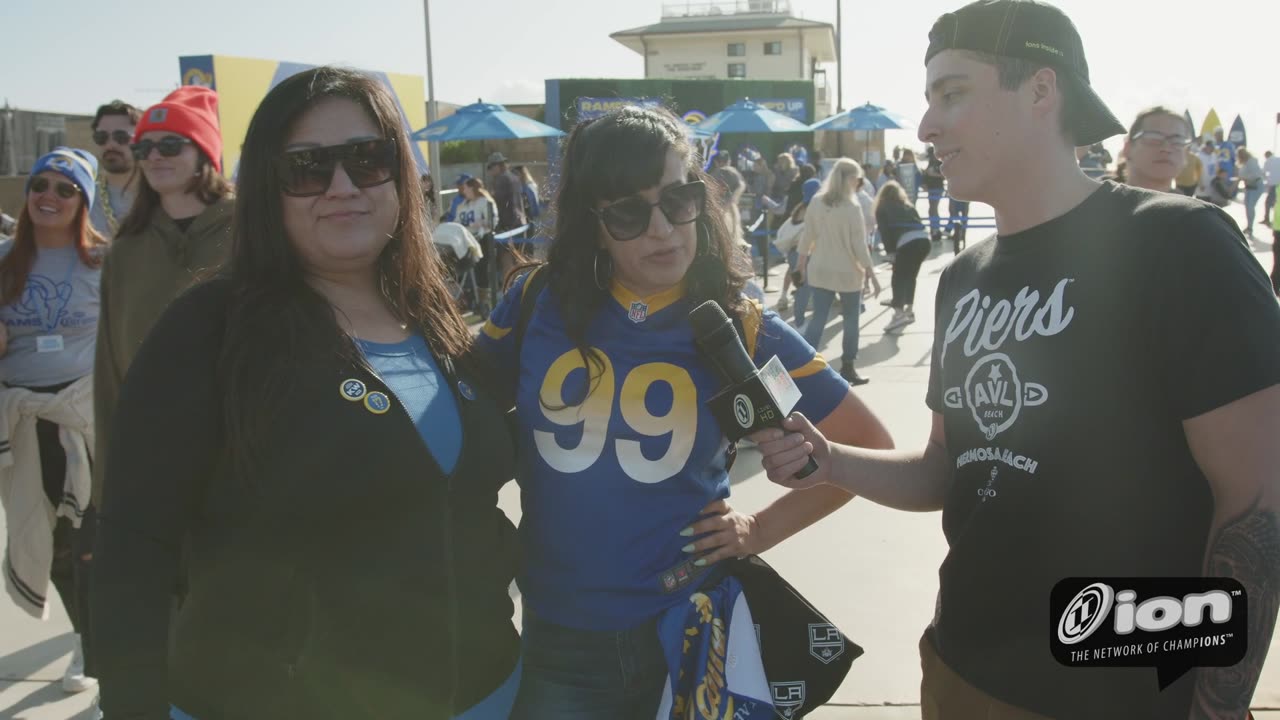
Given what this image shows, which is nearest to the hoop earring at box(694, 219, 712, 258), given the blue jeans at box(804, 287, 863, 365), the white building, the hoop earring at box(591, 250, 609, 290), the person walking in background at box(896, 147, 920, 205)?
the hoop earring at box(591, 250, 609, 290)

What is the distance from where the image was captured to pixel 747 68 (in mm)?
68000

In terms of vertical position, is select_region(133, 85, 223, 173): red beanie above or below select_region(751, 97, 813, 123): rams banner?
below

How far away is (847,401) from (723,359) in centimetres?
43

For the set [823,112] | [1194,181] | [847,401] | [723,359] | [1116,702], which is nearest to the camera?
[1116,702]

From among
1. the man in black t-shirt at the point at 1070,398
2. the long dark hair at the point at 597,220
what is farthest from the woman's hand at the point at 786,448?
the long dark hair at the point at 597,220

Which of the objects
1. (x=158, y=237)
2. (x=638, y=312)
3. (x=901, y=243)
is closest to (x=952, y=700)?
(x=638, y=312)

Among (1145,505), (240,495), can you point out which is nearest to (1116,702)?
(1145,505)

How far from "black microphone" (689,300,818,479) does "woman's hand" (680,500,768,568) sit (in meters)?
0.23

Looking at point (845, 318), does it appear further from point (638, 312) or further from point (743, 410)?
point (743, 410)

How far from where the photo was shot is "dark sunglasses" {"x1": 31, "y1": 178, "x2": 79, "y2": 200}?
374 centimetres

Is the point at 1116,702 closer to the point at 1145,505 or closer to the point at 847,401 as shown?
the point at 1145,505

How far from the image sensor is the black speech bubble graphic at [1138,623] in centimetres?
154

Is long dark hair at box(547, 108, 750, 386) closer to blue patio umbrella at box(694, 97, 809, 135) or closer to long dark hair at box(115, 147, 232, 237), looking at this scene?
long dark hair at box(115, 147, 232, 237)

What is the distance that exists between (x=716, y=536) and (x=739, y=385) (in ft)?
1.30
